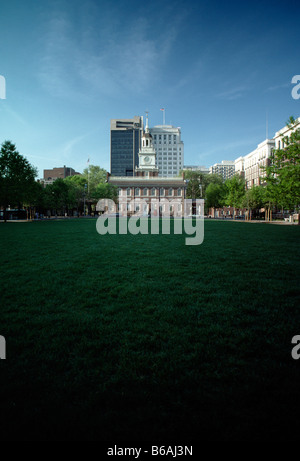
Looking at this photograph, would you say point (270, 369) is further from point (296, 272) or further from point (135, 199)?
point (135, 199)

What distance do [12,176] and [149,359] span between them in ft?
127

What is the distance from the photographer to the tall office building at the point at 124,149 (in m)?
163

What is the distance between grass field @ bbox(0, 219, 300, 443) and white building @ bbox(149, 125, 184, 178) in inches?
6565

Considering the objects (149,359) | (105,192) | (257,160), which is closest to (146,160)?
(105,192)

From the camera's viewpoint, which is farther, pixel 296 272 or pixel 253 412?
pixel 296 272

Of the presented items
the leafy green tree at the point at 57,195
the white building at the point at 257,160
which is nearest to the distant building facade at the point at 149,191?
the leafy green tree at the point at 57,195

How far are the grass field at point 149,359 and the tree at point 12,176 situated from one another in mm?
33204

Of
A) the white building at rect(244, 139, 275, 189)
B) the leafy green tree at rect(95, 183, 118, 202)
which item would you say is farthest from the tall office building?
the leafy green tree at rect(95, 183, 118, 202)

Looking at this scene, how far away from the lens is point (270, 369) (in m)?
2.84

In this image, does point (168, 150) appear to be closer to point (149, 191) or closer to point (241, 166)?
point (241, 166)

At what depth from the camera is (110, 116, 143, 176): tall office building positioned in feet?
536

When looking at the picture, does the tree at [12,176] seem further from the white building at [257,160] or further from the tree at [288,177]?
the white building at [257,160]
